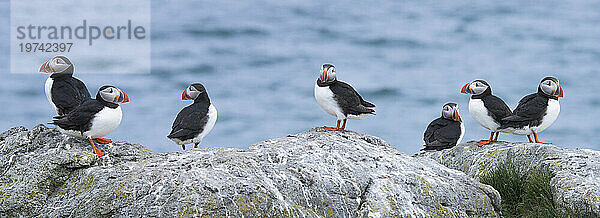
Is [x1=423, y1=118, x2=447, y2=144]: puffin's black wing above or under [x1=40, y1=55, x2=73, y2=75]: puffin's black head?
under

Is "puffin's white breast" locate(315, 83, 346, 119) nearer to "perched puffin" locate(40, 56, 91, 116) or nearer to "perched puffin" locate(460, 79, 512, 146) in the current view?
"perched puffin" locate(460, 79, 512, 146)

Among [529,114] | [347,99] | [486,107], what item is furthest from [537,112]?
[347,99]

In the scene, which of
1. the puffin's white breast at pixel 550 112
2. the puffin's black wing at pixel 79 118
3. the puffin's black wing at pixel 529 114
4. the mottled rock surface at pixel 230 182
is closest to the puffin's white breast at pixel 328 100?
the mottled rock surface at pixel 230 182

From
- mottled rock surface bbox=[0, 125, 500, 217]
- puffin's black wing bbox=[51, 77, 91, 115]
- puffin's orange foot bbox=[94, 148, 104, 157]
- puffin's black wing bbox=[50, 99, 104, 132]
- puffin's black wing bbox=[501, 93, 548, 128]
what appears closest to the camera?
mottled rock surface bbox=[0, 125, 500, 217]

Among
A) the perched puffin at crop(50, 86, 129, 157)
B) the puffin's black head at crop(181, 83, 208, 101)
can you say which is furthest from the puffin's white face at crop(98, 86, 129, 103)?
the puffin's black head at crop(181, 83, 208, 101)

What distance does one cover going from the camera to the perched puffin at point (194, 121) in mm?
7949

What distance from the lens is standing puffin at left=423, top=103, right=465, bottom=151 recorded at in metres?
9.55

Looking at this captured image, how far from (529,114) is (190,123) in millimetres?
4093

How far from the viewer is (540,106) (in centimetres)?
902

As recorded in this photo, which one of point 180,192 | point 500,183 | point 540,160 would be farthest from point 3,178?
point 540,160

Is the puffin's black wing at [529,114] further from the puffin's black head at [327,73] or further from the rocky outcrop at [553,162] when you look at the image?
the puffin's black head at [327,73]

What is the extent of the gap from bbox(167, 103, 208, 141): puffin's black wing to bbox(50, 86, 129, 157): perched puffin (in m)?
0.69

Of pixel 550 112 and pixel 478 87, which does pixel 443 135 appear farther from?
pixel 550 112

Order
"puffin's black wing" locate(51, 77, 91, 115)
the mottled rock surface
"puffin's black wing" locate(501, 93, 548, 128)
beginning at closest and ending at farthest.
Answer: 1. the mottled rock surface
2. "puffin's black wing" locate(51, 77, 91, 115)
3. "puffin's black wing" locate(501, 93, 548, 128)
